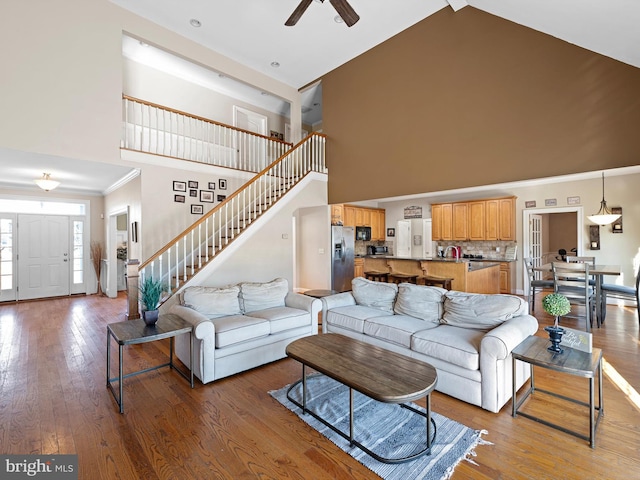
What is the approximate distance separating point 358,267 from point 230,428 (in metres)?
6.31

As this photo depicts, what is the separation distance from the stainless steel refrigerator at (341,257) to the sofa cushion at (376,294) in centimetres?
322

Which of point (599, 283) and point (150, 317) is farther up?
point (599, 283)

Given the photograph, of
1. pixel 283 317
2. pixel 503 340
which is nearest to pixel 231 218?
pixel 283 317

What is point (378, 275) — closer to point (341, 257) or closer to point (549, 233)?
point (341, 257)

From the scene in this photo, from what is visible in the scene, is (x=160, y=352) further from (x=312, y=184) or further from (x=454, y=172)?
(x=454, y=172)

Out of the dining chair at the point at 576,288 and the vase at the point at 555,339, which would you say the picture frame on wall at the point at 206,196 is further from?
the dining chair at the point at 576,288

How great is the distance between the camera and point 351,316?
11.9 feet

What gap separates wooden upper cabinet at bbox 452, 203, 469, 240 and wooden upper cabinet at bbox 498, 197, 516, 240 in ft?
2.48

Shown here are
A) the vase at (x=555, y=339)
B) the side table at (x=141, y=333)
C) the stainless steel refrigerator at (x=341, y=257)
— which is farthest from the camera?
the stainless steel refrigerator at (x=341, y=257)

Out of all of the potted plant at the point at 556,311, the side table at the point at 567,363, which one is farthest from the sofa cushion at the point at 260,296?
the potted plant at the point at 556,311

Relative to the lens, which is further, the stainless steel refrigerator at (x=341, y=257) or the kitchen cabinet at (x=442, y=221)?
the kitchen cabinet at (x=442, y=221)

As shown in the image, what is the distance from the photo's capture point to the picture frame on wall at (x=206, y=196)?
6375 millimetres

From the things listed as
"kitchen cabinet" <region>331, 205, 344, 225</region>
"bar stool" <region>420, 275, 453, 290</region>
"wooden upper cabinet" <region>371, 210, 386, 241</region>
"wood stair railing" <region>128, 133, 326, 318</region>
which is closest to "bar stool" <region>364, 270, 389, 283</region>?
"bar stool" <region>420, 275, 453, 290</region>

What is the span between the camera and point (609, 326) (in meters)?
4.64
